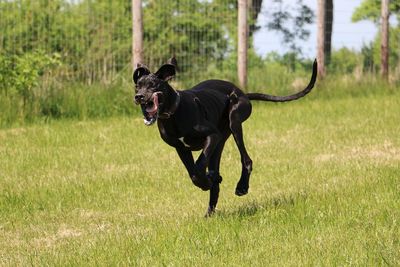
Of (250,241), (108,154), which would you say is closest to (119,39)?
(108,154)

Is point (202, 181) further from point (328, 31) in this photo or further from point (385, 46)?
point (328, 31)

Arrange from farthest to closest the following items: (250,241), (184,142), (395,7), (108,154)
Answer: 1. (395,7)
2. (108,154)
3. (184,142)
4. (250,241)

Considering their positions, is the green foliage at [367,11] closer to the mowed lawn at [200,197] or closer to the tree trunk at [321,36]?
the tree trunk at [321,36]

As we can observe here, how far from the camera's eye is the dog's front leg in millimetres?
5867

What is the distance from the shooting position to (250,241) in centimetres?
524

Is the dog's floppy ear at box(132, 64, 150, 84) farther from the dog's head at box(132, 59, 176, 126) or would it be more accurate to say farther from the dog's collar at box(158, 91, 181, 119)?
the dog's collar at box(158, 91, 181, 119)

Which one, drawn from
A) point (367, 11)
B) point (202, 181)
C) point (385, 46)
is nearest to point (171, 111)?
point (202, 181)

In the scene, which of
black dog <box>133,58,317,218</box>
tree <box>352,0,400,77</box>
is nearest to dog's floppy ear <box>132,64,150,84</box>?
black dog <box>133,58,317,218</box>

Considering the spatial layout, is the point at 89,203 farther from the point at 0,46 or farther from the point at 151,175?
the point at 0,46

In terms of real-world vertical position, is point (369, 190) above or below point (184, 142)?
below

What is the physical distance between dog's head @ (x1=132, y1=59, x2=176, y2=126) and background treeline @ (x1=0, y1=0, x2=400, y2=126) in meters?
7.73

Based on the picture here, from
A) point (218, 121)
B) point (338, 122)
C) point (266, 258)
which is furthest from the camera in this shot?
point (338, 122)

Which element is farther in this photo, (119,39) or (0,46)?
(119,39)

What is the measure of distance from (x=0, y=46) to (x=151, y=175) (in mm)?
6592
